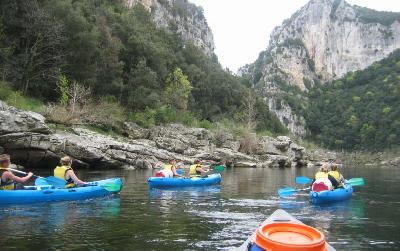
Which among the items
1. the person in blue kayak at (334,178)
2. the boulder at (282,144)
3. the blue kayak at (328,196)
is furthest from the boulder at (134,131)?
the blue kayak at (328,196)

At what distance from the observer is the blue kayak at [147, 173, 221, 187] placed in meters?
18.8

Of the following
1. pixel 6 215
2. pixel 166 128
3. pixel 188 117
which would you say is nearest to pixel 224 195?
pixel 6 215

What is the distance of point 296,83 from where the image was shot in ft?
477

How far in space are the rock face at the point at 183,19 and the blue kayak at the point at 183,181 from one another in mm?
51270

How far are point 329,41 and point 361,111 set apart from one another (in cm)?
7080

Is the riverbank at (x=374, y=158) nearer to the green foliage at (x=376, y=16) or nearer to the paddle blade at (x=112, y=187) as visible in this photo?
the paddle blade at (x=112, y=187)

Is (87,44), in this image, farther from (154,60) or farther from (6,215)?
(6,215)

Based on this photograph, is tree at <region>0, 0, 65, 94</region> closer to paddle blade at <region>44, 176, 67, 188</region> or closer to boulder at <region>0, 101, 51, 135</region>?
boulder at <region>0, 101, 51, 135</region>

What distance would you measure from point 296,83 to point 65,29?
391 ft

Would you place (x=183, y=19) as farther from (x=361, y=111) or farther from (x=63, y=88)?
(x=63, y=88)

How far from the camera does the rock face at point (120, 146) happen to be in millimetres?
24156

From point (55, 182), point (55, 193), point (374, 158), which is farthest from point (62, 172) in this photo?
point (374, 158)

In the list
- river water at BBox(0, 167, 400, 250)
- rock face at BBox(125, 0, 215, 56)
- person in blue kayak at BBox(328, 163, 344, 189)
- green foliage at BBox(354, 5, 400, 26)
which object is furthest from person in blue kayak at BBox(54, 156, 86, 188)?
green foliage at BBox(354, 5, 400, 26)

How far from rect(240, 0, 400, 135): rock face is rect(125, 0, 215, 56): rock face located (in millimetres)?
52669
